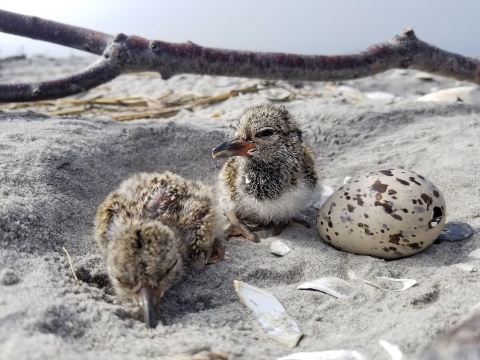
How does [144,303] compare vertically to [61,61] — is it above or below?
below

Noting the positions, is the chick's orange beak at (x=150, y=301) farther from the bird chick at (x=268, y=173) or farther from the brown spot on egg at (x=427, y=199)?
the brown spot on egg at (x=427, y=199)

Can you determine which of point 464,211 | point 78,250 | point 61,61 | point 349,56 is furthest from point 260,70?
point 61,61

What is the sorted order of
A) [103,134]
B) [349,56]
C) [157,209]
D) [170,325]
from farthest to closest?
[349,56], [103,134], [157,209], [170,325]

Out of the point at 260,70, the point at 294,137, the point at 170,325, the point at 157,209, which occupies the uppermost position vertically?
the point at 260,70

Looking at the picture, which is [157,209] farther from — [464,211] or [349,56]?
[349,56]

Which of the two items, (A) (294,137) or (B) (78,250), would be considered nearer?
(B) (78,250)

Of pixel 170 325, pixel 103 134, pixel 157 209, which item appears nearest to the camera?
pixel 170 325

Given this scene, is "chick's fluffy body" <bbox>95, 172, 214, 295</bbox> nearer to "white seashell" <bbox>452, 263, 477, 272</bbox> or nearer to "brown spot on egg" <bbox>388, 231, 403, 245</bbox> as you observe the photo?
"brown spot on egg" <bbox>388, 231, 403, 245</bbox>

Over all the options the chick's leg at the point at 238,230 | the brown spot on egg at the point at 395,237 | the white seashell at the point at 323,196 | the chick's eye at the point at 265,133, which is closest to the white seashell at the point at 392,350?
the brown spot on egg at the point at 395,237
